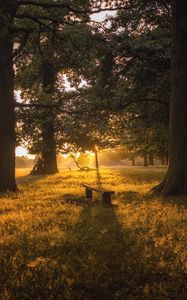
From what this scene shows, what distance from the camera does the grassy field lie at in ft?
18.6

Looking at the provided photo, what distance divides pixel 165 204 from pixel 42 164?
2841 centimetres

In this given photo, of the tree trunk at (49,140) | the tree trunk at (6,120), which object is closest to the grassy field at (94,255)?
the tree trunk at (6,120)

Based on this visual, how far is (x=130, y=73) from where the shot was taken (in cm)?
2014

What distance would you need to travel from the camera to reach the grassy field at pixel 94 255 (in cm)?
568

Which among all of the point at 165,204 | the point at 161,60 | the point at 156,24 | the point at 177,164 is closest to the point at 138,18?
the point at 156,24

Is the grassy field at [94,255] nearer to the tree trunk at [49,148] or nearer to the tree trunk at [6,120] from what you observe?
the tree trunk at [6,120]

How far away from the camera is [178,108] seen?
1478 centimetres

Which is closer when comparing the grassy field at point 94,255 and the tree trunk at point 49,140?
the grassy field at point 94,255

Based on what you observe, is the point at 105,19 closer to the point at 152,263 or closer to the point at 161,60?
the point at 161,60

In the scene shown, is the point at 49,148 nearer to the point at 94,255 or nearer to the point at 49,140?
the point at 49,140

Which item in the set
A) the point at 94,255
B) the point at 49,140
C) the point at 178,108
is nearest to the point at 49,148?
the point at 49,140

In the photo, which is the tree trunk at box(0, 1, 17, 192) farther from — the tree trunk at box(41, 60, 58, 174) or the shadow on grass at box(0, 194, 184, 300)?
the tree trunk at box(41, 60, 58, 174)

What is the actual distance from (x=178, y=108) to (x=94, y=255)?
9200 mm

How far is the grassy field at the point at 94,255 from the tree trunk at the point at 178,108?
3.53m
